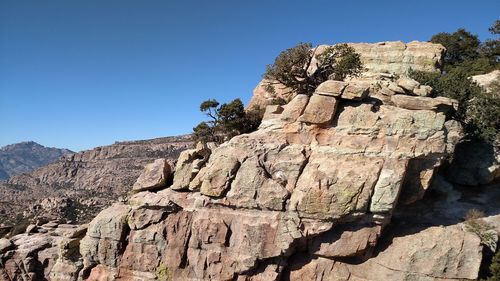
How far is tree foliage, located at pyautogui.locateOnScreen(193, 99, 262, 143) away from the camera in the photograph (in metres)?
36.4

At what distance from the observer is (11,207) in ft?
474

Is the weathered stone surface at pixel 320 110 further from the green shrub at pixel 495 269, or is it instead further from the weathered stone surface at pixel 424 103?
the green shrub at pixel 495 269

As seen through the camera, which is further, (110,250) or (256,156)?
(110,250)

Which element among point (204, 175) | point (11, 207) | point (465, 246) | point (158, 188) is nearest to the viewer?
point (465, 246)

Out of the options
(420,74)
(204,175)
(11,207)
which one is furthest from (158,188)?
(11,207)

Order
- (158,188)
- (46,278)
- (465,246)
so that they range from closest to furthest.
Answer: (465,246) → (158,188) → (46,278)

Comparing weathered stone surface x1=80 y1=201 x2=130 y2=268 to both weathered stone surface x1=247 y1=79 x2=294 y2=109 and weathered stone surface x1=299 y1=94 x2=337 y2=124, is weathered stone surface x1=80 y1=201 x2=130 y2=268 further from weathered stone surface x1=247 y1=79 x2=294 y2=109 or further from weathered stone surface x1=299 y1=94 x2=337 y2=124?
weathered stone surface x1=247 y1=79 x2=294 y2=109

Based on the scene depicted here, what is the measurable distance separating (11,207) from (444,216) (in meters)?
165

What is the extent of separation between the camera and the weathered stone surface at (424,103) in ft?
79.3

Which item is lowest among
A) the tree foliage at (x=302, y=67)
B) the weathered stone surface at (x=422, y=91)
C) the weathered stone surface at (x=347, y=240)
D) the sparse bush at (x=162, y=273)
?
the sparse bush at (x=162, y=273)

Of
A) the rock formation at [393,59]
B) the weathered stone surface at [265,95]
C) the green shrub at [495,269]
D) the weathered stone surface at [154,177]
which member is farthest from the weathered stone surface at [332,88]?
the rock formation at [393,59]

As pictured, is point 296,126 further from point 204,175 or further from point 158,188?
point 158,188

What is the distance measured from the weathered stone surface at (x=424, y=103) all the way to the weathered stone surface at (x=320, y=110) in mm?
4832

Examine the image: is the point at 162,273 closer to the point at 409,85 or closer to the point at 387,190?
the point at 387,190
